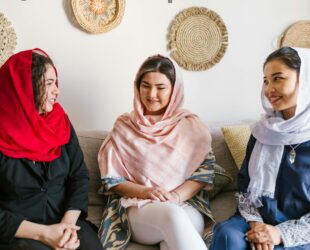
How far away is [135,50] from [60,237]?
1.27 metres

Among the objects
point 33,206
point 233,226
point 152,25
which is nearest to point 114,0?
point 152,25

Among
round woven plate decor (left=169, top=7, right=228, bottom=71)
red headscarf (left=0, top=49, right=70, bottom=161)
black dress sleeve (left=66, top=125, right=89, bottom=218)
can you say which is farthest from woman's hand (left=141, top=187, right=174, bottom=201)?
round woven plate decor (left=169, top=7, right=228, bottom=71)

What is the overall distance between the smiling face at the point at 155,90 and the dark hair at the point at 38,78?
541mm

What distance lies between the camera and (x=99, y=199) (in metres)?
1.90

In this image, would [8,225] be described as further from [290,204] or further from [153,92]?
[290,204]

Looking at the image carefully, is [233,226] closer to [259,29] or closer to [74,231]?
[74,231]

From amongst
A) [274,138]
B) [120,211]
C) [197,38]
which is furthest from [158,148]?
[197,38]

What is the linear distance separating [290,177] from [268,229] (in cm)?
24

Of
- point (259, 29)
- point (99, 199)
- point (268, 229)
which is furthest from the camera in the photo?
point (259, 29)

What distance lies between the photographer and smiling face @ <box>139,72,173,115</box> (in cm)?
181

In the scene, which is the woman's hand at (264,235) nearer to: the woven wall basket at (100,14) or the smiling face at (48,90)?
the smiling face at (48,90)

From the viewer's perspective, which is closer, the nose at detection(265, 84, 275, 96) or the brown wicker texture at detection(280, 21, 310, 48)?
the nose at detection(265, 84, 275, 96)

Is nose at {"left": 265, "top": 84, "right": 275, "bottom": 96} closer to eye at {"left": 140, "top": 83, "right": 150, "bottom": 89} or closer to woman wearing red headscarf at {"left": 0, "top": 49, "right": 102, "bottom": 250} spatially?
eye at {"left": 140, "top": 83, "right": 150, "bottom": 89}

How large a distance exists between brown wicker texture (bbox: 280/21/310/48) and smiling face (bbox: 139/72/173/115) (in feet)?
3.52
